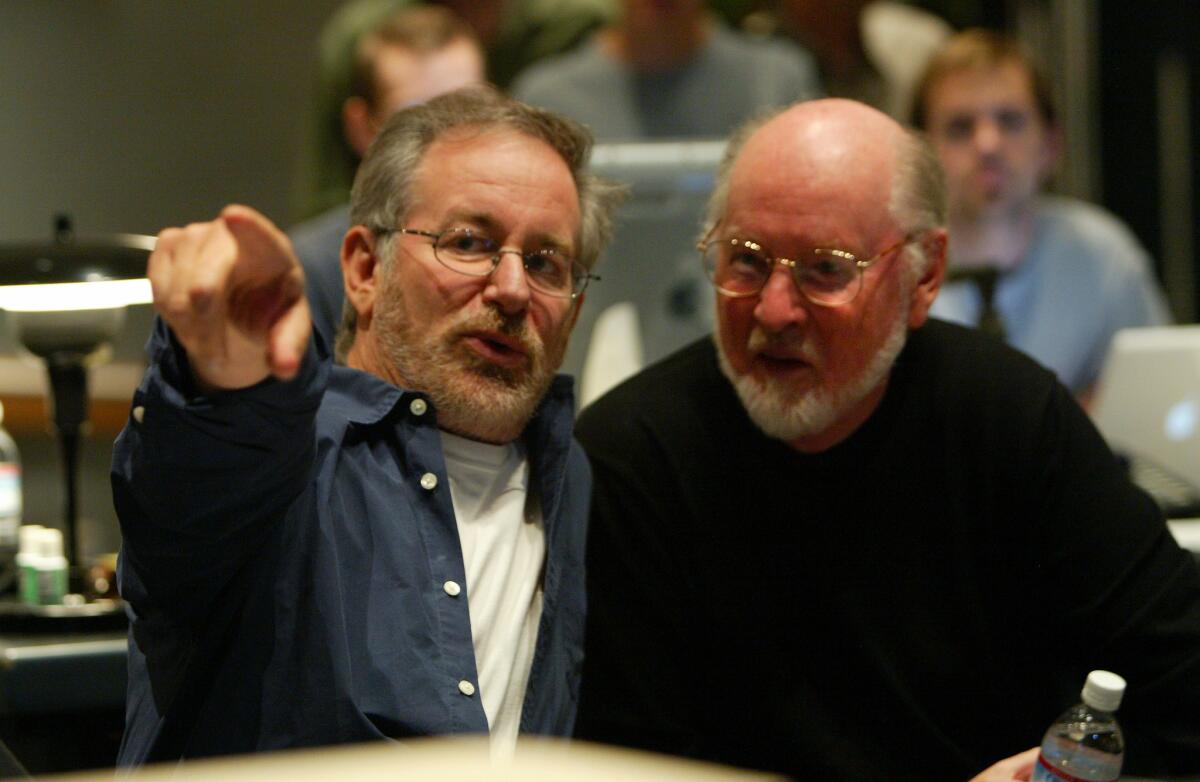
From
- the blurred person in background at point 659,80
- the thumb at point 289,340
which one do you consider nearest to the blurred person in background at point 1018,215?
the blurred person in background at point 659,80

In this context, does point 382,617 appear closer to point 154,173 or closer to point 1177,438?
point 1177,438

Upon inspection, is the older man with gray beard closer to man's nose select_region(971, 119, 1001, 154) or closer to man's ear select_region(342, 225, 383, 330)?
man's ear select_region(342, 225, 383, 330)

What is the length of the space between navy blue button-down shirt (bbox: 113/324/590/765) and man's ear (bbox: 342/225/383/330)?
0.48ft

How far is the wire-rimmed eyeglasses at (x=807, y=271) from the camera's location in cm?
173

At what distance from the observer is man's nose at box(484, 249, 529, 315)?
60.2 inches

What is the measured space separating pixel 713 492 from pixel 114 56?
3.19 metres

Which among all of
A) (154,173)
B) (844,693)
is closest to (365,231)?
(844,693)

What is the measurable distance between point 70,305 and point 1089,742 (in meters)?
1.50

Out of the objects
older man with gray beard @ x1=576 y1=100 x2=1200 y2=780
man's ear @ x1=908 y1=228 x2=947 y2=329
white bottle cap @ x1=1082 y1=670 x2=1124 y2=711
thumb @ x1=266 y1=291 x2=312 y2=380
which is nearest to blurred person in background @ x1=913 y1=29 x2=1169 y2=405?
man's ear @ x1=908 y1=228 x2=947 y2=329

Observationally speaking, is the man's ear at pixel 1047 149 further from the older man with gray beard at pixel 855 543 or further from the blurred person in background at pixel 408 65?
the older man with gray beard at pixel 855 543

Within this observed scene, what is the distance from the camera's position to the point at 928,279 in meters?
1.84

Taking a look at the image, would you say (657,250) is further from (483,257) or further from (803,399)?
(483,257)

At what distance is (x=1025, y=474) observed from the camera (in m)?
1.71

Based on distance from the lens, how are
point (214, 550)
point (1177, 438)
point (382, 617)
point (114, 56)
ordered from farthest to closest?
point (114, 56)
point (1177, 438)
point (382, 617)
point (214, 550)
